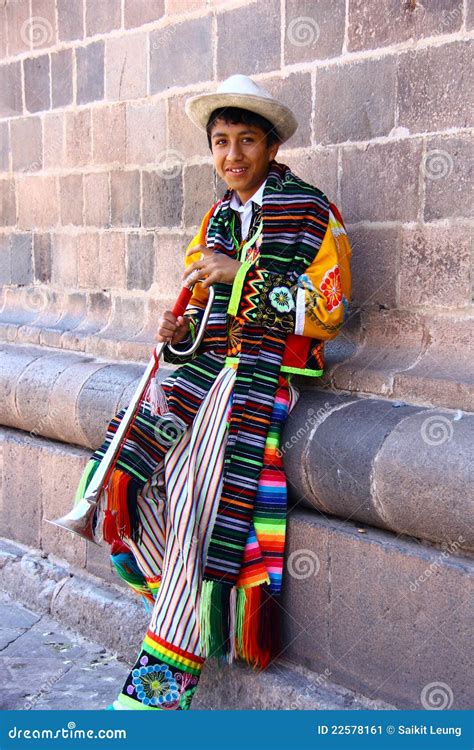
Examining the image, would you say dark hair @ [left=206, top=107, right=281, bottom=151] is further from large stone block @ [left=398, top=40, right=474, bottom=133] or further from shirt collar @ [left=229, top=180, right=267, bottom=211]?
large stone block @ [left=398, top=40, right=474, bottom=133]

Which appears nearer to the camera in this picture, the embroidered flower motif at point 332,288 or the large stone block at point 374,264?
the embroidered flower motif at point 332,288

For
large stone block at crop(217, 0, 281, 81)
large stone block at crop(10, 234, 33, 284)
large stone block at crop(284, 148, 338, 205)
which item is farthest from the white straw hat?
large stone block at crop(10, 234, 33, 284)

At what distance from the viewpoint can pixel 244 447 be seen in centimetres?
307

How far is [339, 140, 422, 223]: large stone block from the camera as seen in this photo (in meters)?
3.24

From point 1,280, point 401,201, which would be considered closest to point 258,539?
point 401,201

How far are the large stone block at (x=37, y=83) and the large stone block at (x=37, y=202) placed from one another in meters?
0.37

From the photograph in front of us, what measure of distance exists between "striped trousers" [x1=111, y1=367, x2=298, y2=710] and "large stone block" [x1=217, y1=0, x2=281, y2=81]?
1.33 metres

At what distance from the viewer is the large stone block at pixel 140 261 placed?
450cm

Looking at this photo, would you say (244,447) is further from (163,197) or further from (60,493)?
(163,197)

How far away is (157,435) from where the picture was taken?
323 cm

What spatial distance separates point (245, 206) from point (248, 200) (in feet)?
0.08

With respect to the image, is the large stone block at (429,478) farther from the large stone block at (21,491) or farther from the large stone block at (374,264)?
the large stone block at (21,491)

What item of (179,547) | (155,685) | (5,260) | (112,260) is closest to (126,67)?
(112,260)

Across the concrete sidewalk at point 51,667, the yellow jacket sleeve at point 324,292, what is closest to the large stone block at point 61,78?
the yellow jacket sleeve at point 324,292
